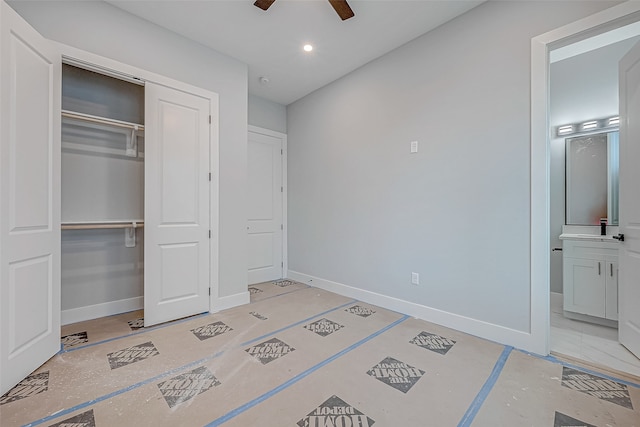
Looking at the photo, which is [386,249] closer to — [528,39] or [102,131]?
[528,39]

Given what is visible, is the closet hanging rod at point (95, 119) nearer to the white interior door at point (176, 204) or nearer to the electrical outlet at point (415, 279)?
the white interior door at point (176, 204)

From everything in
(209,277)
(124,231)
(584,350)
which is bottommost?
(584,350)

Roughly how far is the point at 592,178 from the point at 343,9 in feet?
12.1

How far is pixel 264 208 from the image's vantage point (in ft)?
14.4

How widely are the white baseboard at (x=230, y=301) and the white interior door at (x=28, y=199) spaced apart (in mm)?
1283

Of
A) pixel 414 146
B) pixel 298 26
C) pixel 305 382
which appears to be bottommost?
pixel 305 382

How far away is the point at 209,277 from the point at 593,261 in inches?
162

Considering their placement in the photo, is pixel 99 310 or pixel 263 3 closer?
pixel 263 3

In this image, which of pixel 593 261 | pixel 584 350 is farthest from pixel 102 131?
pixel 593 261

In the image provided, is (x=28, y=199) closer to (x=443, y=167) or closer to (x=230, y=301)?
(x=230, y=301)

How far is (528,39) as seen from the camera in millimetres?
2160

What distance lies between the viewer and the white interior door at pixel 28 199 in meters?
1.66

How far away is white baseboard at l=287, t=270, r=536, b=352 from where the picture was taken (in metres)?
2.21

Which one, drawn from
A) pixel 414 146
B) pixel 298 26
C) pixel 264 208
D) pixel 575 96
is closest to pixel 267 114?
pixel 264 208
